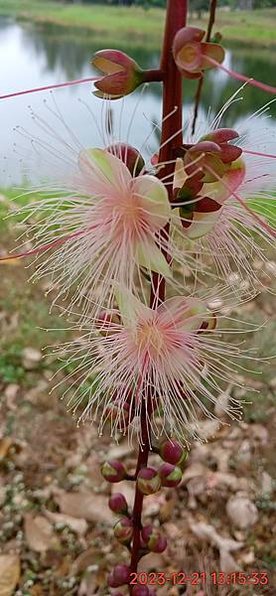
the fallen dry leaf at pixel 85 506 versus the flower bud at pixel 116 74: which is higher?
the flower bud at pixel 116 74

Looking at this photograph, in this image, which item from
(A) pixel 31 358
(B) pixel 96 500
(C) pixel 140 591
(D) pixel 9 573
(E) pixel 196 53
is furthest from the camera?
(A) pixel 31 358

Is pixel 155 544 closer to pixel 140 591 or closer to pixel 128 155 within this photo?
pixel 140 591

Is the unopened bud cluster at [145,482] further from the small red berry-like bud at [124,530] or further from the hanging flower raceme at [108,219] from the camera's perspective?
the hanging flower raceme at [108,219]

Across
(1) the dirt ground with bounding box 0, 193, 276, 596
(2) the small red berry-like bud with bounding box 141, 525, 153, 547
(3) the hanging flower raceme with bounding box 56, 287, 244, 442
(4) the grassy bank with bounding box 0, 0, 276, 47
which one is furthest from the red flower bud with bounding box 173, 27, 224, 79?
(4) the grassy bank with bounding box 0, 0, 276, 47

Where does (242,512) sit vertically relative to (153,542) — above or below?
below

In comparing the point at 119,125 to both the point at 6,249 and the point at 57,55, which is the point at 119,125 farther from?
the point at 6,249

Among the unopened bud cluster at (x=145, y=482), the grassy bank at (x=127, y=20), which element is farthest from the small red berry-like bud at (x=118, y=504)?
the grassy bank at (x=127, y=20)

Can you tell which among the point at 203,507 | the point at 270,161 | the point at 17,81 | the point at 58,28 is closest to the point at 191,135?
the point at 270,161

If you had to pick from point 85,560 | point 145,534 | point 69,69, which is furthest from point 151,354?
point 69,69
